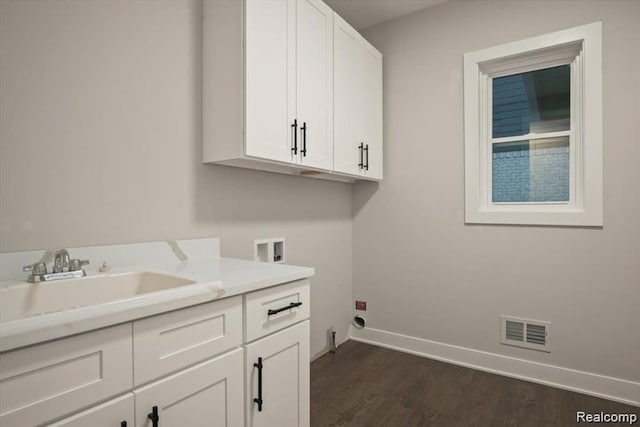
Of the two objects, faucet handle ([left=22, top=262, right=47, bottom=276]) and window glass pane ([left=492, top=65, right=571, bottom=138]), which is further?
window glass pane ([left=492, top=65, right=571, bottom=138])

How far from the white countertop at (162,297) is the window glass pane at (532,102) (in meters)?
1.90

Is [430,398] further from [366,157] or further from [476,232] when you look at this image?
[366,157]

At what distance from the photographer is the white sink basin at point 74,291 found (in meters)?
1.05

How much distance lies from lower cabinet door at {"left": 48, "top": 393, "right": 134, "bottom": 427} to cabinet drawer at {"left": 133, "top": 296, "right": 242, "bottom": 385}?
5 cm

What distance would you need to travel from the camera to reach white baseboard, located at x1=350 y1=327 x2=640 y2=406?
6.63ft

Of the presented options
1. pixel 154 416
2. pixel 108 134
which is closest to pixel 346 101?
pixel 108 134

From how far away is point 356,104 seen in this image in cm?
243

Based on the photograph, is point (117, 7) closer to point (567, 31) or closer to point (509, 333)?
point (567, 31)

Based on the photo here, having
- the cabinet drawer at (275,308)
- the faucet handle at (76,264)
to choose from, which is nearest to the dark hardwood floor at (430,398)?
the cabinet drawer at (275,308)

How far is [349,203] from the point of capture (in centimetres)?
298

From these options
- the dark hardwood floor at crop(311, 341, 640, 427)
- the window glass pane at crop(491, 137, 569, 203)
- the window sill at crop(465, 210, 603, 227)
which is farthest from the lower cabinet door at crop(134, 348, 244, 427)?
the window glass pane at crop(491, 137, 569, 203)

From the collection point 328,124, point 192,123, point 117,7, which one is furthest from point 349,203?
point 117,7

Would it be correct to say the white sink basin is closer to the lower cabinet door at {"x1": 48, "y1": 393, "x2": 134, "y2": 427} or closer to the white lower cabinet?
the white lower cabinet

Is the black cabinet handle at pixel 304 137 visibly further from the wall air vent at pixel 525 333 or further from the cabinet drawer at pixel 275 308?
the wall air vent at pixel 525 333
